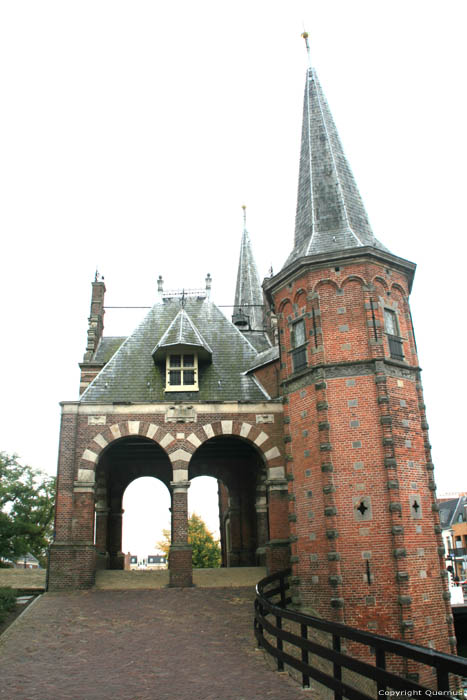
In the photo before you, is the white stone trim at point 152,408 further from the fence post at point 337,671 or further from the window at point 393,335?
the fence post at point 337,671

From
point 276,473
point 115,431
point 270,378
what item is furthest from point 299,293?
point 115,431

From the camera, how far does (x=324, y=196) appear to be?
2461 centimetres

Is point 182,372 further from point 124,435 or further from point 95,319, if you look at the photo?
point 95,319

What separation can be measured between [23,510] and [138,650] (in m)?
32.6

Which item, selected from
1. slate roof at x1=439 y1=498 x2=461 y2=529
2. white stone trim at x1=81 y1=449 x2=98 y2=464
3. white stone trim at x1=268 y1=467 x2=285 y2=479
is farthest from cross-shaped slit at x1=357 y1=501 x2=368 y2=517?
slate roof at x1=439 y1=498 x2=461 y2=529

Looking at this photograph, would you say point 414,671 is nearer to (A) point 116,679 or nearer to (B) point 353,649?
(B) point 353,649

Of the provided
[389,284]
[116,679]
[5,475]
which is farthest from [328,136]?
[5,475]

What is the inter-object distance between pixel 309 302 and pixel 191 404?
658cm

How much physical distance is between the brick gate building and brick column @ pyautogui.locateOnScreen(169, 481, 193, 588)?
4cm

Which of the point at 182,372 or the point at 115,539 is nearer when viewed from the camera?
the point at 182,372

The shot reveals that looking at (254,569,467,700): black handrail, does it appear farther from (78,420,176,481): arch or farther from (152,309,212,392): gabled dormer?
(152,309,212,392): gabled dormer

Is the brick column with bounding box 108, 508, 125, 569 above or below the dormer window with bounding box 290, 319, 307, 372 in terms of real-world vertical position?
below

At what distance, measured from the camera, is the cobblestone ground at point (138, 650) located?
1059cm

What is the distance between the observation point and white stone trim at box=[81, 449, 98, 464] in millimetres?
23266
